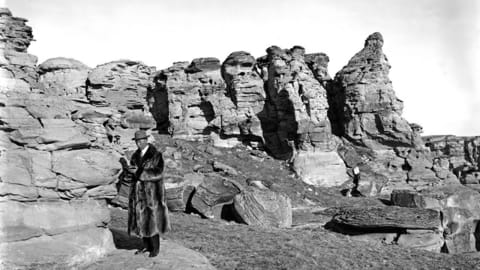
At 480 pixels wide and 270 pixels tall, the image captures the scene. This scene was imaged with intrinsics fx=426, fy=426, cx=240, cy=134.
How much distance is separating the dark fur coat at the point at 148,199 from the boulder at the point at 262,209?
26.2 feet

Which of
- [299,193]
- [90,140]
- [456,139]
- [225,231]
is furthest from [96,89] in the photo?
[456,139]

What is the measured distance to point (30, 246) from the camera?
5941 millimetres

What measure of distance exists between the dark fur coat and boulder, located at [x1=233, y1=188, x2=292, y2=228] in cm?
800

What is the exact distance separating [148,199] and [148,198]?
1cm

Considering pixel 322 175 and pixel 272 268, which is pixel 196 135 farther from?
pixel 272 268

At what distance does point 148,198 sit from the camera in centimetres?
623

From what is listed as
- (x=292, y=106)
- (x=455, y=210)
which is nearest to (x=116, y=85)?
(x=292, y=106)

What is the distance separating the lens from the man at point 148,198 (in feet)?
20.3

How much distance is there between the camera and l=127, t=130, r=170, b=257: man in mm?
6188

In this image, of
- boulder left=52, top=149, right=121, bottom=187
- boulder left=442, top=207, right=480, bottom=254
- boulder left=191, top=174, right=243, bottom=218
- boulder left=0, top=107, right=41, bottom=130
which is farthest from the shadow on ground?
boulder left=442, top=207, right=480, bottom=254

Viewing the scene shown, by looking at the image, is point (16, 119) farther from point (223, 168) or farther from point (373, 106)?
point (373, 106)

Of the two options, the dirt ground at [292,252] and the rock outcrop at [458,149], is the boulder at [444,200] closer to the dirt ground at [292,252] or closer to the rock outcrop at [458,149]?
the dirt ground at [292,252]

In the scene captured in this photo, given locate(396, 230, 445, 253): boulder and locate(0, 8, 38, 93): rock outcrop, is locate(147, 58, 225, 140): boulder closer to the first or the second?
locate(0, 8, 38, 93): rock outcrop

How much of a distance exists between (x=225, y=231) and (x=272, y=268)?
3.84 m
